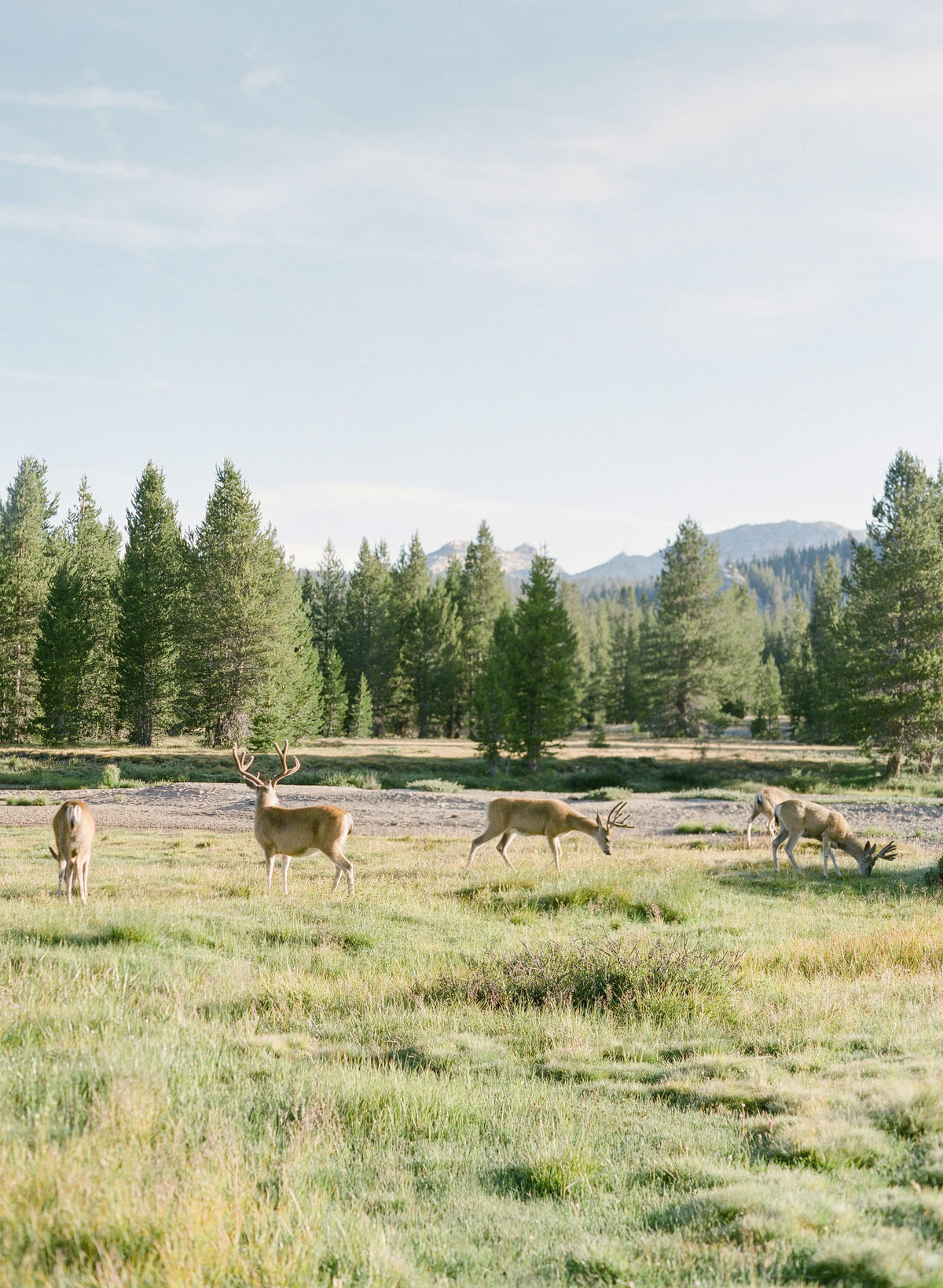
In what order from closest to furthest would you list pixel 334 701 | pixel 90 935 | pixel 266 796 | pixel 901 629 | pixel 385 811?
A: pixel 90 935 → pixel 266 796 → pixel 385 811 → pixel 901 629 → pixel 334 701

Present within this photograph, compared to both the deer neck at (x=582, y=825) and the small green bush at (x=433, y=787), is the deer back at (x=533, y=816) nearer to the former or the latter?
the deer neck at (x=582, y=825)

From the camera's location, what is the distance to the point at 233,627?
137ft

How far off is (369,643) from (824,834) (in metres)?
56.4

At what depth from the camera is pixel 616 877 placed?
1305 cm

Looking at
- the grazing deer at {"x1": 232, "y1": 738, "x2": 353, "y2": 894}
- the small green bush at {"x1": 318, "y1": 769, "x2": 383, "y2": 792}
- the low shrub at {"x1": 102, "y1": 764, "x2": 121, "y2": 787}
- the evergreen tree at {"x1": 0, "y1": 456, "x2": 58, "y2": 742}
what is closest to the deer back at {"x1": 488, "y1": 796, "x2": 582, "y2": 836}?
the grazing deer at {"x1": 232, "y1": 738, "x2": 353, "y2": 894}

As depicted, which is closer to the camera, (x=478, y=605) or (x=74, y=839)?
(x=74, y=839)

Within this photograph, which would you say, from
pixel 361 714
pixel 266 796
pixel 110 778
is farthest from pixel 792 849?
pixel 361 714

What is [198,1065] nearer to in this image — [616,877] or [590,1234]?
[590,1234]

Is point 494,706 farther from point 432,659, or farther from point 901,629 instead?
point 432,659

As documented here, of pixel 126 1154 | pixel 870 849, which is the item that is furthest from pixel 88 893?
pixel 870 849

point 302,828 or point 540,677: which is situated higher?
point 540,677

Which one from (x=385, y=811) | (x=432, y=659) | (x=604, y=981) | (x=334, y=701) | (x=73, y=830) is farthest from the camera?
(x=432, y=659)

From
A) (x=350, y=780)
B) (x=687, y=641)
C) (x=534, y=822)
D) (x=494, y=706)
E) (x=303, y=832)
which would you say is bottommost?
(x=350, y=780)

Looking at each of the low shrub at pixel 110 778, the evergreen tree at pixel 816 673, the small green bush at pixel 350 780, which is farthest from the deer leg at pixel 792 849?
the evergreen tree at pixel 816 673
